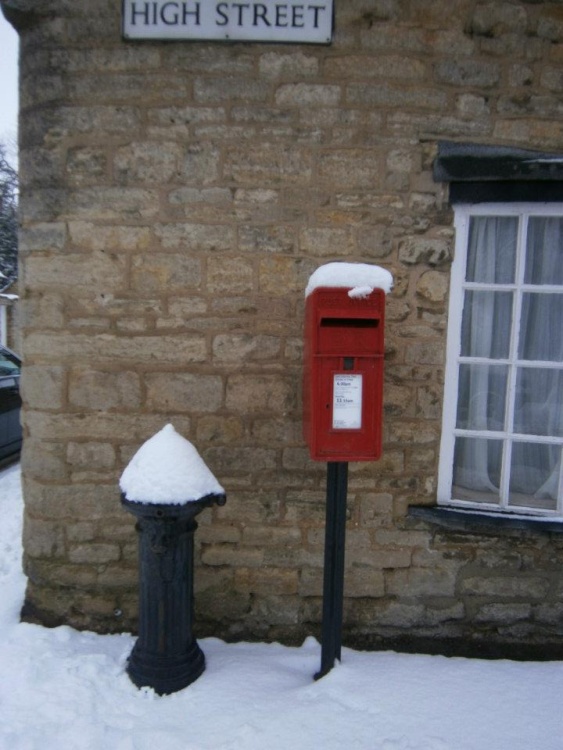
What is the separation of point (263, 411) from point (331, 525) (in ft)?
2.44

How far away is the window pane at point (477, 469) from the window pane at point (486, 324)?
510 millimetres

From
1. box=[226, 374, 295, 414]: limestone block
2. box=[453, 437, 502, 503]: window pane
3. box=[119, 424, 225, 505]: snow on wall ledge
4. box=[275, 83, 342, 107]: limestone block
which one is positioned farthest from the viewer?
box=[453, 437, 502, 503]: window pane

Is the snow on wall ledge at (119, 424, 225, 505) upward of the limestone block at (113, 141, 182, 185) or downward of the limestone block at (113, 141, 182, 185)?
downward

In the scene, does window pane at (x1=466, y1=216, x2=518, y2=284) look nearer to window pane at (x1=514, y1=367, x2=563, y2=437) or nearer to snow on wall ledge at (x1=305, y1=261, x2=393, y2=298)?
window pane at (x1=514, y1=367, x2=563, y2=437)

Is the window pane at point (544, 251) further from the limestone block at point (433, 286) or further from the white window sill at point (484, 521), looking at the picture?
the white window sill at point (484, 521)

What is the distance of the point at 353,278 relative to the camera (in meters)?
2.42

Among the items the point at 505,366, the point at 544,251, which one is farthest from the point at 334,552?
the point at 544,251

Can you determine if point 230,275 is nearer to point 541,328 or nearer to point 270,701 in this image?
point 541,328

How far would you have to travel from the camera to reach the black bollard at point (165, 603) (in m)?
2.67

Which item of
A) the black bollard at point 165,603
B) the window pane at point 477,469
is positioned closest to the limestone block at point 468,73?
the window pane at point 477,469

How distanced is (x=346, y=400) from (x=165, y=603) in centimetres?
136

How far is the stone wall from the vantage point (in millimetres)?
2945

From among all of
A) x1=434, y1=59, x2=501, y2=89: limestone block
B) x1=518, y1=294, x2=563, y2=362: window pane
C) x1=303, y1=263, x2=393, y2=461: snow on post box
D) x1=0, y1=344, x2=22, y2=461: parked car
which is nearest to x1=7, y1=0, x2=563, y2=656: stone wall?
x1=434, y1=59, x2=501, y2=89: limestone block

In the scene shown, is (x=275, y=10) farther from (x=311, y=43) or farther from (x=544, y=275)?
(x=544, y=275)
